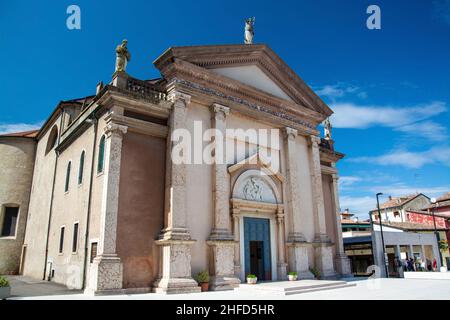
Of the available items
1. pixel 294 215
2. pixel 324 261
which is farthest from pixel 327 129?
pixel 324 261

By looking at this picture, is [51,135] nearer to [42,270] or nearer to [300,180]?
[42,270]

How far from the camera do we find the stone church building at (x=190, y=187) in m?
12.5

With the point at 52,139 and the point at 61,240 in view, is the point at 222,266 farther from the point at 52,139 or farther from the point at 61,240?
the point at 52,139

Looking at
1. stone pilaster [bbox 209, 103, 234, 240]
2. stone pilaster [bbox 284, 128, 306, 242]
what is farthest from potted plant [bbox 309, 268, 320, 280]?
stone pilaster [bbox 209, 103, 234, 240]

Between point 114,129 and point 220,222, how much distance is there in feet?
18.4

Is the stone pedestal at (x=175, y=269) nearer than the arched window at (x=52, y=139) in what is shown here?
Yes

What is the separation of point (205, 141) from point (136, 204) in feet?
13.4

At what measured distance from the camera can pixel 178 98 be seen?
14.2 meters

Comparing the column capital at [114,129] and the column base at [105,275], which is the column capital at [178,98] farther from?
the column base at [105,275]

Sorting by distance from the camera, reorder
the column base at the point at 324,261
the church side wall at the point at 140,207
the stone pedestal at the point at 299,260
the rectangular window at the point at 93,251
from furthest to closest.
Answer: the column base at the point at 324,261
the stone pedestal at the point at 299,260
the rectangular window at the point at 93,251
the church side wall at the point at 140,207

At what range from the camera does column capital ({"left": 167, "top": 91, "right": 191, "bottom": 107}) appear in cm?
1413

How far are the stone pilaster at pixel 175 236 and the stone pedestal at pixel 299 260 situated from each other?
5789mm

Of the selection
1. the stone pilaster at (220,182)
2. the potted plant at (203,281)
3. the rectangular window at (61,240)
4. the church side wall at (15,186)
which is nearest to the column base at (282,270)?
the stone pilaster at (220,182)

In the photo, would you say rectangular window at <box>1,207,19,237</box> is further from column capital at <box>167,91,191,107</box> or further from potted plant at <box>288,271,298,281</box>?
potted plant at <box>288,271,298,281</box>
